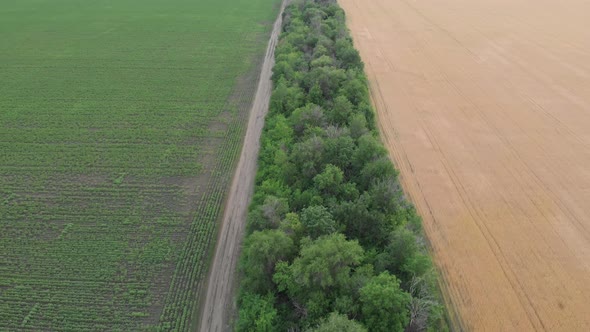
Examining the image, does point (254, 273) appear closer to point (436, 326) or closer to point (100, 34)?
point (436, 326)

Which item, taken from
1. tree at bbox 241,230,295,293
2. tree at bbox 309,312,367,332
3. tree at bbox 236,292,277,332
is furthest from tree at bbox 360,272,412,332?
tree at bbox 241,230,295,293

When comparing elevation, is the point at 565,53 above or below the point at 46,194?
above

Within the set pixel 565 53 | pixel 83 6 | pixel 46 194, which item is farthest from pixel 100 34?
pixel 565 53

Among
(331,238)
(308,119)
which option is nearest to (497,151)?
(308,119)

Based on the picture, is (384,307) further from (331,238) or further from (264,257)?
(264,257)

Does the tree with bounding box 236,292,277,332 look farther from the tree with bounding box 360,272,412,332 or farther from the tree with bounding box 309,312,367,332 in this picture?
the tree with bounding box 360,272,412,332

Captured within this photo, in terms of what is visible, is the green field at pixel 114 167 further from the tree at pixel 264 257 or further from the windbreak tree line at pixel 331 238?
the windbreak tree line at pixel 331 238
